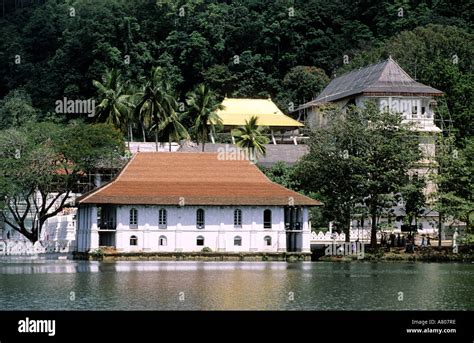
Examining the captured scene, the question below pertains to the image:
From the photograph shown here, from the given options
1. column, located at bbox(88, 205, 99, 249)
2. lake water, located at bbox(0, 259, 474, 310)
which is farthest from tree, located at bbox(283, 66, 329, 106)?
lake water, located at bbox(0, 259, 474, 310)

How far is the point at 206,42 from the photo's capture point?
407ft

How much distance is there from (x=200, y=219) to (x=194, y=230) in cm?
80

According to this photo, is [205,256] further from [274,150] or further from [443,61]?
[443,61]

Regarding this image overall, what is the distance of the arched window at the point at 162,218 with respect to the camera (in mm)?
64250

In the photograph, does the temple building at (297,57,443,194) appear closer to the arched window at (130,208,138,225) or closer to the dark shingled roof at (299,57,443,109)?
the dark shingled roof at (299,57,443,109)

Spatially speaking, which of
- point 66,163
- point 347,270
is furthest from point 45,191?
point 347,270

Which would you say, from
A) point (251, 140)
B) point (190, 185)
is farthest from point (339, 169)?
point (251, 140)

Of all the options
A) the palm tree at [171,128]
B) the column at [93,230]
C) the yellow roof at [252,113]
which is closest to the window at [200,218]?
the column at [93,230]

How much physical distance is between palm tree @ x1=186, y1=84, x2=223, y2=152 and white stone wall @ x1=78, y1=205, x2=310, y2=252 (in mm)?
25232

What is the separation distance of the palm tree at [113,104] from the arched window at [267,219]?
25.5m

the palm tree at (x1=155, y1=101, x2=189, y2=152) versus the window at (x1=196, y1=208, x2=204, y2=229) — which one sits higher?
the palm tree at (x1=155, y1=101, x2=189, y2=152)

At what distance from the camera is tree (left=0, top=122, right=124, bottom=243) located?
68625 millimetres
